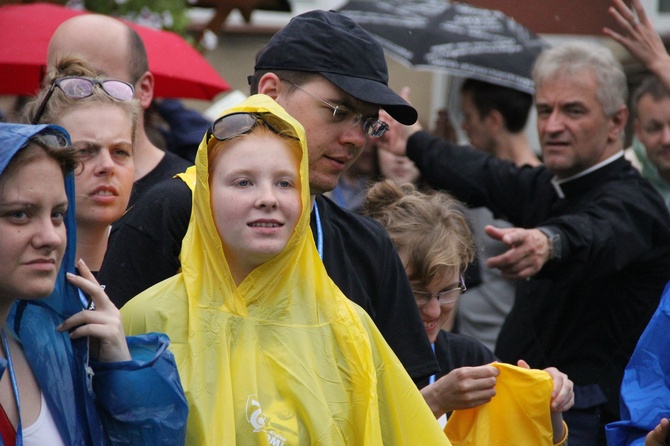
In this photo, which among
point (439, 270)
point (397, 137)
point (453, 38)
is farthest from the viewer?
point (453, 38)

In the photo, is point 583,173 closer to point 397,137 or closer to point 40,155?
point 397,137

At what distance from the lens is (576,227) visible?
4508mm

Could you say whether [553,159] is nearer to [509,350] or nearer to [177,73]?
[509,350]

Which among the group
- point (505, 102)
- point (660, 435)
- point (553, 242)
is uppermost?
point (505, 102)

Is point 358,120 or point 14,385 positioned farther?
point 358,120

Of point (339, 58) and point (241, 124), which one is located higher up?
point (339, 58)

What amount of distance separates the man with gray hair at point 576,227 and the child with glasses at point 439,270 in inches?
8.1

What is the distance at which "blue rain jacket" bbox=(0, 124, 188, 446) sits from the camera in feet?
8.67

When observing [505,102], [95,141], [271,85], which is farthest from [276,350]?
[505,102]

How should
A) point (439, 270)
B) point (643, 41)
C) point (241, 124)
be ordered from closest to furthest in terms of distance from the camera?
point (241, 124)
point (439, 270)
point (643, 41)

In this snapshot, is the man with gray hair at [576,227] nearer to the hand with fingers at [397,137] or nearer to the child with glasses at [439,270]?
the hand with fingers at [397,137]

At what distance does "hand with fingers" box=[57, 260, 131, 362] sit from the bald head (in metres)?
1.80

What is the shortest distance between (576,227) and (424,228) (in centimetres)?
78

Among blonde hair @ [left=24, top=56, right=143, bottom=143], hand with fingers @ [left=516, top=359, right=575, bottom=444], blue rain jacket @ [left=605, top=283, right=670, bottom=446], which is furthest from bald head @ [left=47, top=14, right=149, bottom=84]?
blue rain jacket @ [left=605, top=283, right=670, bottom=446]
